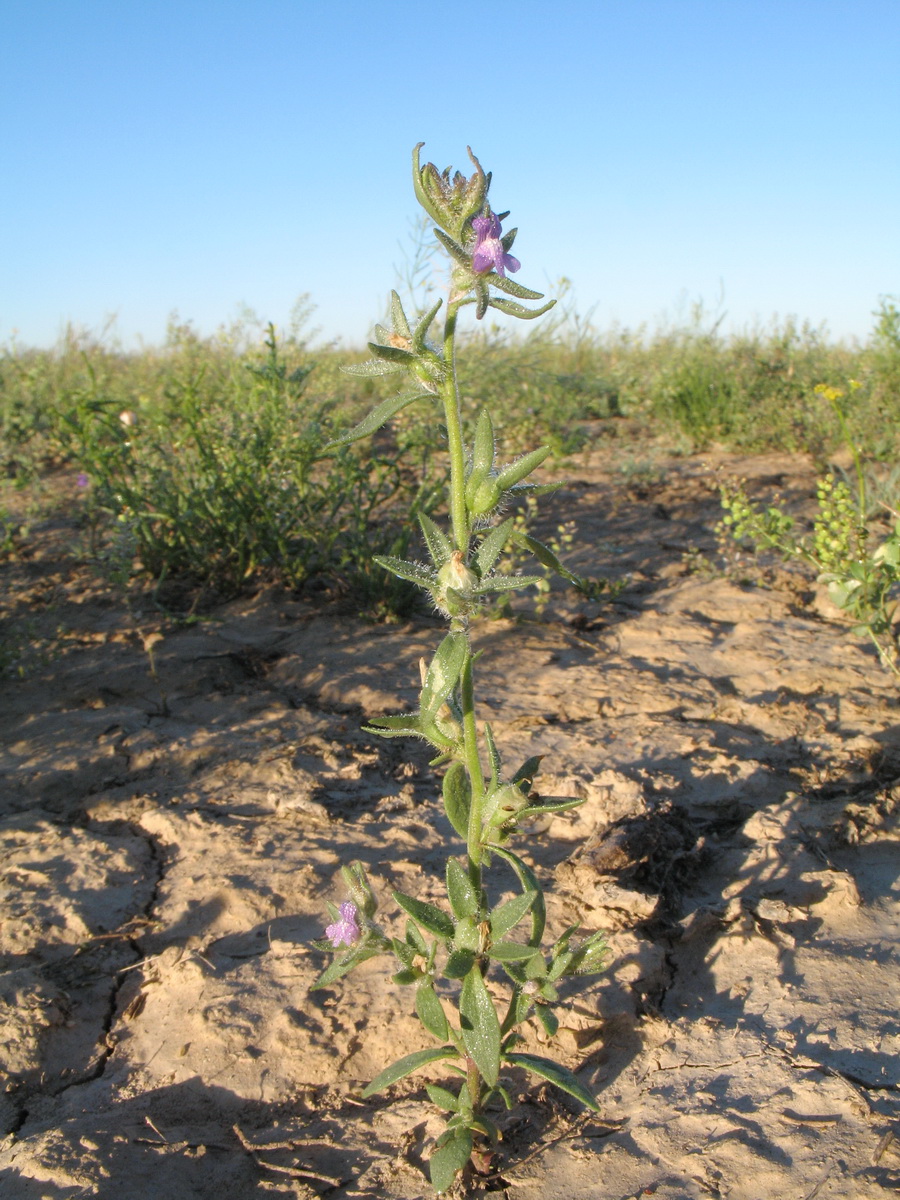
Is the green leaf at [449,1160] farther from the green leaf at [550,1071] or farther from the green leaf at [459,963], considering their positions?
the green leaf at [459,963]

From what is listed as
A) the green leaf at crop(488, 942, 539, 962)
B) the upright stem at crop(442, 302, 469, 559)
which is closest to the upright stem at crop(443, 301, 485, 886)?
the upright stem at crop(442, 302, 469, 559)

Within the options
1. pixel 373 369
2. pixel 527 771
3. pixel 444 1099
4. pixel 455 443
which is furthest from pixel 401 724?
pixel 444 1099

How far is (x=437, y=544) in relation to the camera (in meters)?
1.38

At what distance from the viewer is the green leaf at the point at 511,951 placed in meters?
1.31

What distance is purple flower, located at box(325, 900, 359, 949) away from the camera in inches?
56.0

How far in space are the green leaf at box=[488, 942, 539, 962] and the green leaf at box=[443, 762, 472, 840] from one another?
6.8 inches

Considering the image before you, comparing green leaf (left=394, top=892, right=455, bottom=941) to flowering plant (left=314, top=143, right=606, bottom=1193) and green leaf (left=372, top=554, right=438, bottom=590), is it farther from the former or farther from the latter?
green leaf (left=372, top=554, right=438, bottom=590)

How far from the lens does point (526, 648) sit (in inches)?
133

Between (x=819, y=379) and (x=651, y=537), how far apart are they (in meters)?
2.60

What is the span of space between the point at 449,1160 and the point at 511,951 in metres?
0.35

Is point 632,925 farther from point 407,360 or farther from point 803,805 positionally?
point 407,360

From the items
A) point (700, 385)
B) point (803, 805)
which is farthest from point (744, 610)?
point (700, 385)

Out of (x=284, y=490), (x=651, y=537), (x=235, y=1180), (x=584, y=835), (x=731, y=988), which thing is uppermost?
(x=284, y=490)

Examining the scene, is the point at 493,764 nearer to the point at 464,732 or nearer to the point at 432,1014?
the point at 464,732
